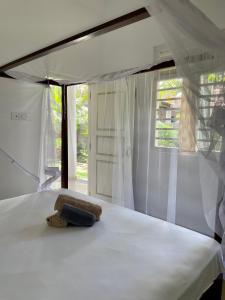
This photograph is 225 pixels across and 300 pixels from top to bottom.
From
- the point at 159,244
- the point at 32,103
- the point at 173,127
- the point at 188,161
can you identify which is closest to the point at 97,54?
the point at 32,103

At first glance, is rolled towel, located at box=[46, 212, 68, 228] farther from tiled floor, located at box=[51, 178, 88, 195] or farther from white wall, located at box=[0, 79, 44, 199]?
tiled floor, located at box=[51, 178, 88, 195]

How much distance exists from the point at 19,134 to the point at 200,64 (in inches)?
99.0

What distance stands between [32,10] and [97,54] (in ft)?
3.72

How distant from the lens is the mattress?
104cm

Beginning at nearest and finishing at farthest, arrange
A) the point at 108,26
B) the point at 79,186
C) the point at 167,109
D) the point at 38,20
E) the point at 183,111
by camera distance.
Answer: the point at 108,26
the point at 183,111
the point at 167,109
the point at 38,20
the point at 79,186

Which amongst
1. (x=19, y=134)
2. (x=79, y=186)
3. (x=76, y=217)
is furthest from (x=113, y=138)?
(x=79, y=186)

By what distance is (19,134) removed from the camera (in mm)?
3107

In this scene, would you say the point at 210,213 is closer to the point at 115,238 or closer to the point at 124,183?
the point at 115,238

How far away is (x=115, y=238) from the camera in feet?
5.05

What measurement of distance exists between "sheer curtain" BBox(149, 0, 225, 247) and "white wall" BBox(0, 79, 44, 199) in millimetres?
2099

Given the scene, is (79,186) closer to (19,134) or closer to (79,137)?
(79,137)

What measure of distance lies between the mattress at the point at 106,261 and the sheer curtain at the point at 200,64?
52 cm

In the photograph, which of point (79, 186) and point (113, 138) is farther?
point (79, 186)

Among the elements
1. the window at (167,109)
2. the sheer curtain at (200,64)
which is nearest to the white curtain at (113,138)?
the window at (167,109)
